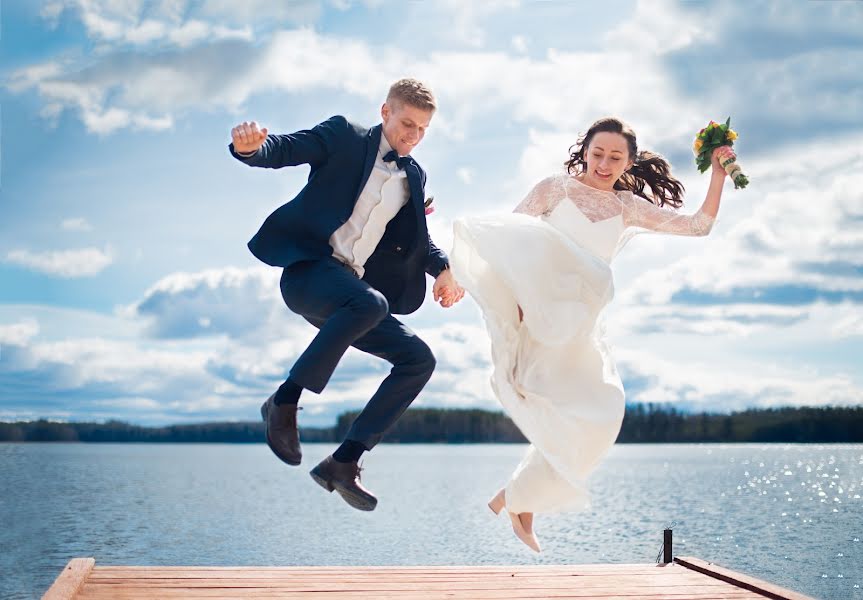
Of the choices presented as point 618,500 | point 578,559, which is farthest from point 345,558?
point 618,500

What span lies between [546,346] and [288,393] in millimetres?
1243

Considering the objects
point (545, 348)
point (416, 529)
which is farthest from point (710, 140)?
point (416, 529)

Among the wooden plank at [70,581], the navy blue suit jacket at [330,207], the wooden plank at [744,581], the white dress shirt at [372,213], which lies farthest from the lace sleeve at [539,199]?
the wooden plank at [70,581]

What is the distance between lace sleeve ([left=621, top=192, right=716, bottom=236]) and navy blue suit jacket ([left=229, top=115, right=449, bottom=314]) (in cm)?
119

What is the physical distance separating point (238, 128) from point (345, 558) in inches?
1037

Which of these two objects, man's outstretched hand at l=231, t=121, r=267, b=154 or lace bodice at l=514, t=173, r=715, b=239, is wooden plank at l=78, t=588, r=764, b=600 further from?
man's outstretched hand at l=231, t=121, r=267, b=154

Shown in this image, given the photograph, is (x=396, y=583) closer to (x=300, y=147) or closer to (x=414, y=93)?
(x=300, y=147)

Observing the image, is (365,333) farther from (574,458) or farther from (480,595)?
(480,595)

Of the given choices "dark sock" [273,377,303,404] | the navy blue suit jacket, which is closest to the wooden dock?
"dark sock" [273,377,303,404]

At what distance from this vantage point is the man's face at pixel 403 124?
4.32 meters

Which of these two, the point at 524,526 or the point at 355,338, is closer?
the point at 355,338

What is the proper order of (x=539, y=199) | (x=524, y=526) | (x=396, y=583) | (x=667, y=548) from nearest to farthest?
1. (x=524, y=526)
2. (x=539, y=199)
3. (x=396, y=583)
4. (x=667, y=548)

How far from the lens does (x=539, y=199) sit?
4918 mm

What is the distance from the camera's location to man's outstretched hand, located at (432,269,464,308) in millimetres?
4648
